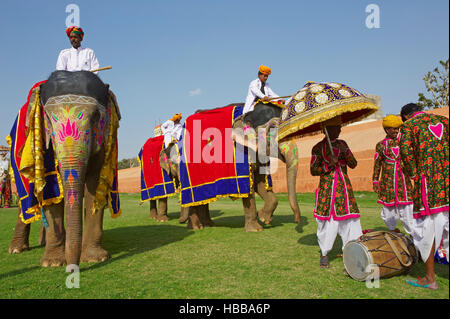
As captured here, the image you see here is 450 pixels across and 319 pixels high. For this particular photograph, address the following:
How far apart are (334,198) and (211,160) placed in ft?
12.9

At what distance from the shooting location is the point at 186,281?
4.11 m

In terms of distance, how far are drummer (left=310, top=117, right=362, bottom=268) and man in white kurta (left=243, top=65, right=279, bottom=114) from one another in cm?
318

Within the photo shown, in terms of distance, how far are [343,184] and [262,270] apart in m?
1.47

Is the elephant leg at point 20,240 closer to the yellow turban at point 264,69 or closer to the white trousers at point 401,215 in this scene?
the yellow turban at point 264,69

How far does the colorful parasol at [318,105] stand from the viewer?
3.93 meters

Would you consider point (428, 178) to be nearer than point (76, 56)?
Yes

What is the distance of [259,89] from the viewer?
7.92 m

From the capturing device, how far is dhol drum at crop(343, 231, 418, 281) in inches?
150

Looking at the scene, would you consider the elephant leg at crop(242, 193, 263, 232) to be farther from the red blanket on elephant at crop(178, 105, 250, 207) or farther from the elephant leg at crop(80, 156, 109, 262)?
the elephant leg at crop(80, 156, 109, 262)

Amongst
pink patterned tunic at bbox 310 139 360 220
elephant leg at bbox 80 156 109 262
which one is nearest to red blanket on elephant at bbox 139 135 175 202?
elephant leg at bbox 80 156 109 262

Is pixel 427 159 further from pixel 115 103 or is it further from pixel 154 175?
pixel 154 175

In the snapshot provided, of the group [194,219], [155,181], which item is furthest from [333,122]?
[155,181]
